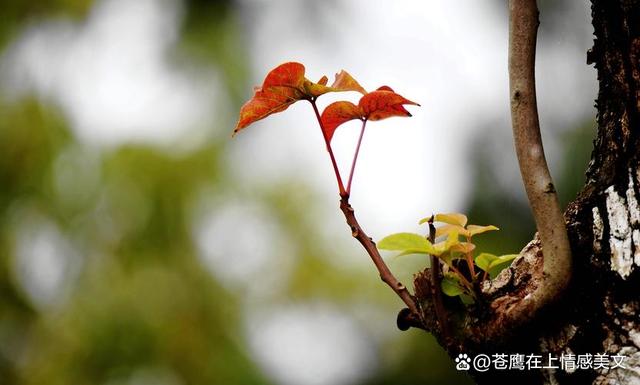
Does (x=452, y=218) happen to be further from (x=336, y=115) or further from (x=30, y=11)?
(x=30, y=11)

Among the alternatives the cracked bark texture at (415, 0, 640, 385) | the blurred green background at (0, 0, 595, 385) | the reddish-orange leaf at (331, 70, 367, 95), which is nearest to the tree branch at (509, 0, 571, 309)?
the cracked bark texture at (415, 0, 640, 385)

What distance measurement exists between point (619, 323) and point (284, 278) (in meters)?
2.47

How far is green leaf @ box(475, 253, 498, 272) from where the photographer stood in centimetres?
62

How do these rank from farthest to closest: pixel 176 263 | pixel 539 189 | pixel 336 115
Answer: pixel 176 263 → pixel 336 115 → pixel 539 189

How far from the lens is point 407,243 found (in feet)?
1.92

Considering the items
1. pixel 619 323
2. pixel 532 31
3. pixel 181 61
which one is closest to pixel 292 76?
pixel 532 31

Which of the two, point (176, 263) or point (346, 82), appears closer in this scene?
point (346, 82)

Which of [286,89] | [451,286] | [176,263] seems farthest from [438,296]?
[176,263]

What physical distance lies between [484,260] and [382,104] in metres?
0.18

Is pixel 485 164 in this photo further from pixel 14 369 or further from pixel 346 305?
pixel 14 369

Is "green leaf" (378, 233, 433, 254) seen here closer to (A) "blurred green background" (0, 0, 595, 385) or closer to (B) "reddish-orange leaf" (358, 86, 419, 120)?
(B) "reddish-orange leaf" (358, 86, 419, 120)

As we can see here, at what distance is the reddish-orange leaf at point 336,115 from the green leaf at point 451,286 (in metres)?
0.17

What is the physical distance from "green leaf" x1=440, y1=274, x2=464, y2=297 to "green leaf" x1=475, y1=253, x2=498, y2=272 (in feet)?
0.10

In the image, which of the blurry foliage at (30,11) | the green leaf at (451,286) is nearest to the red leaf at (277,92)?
the green leaf at (451,286)
